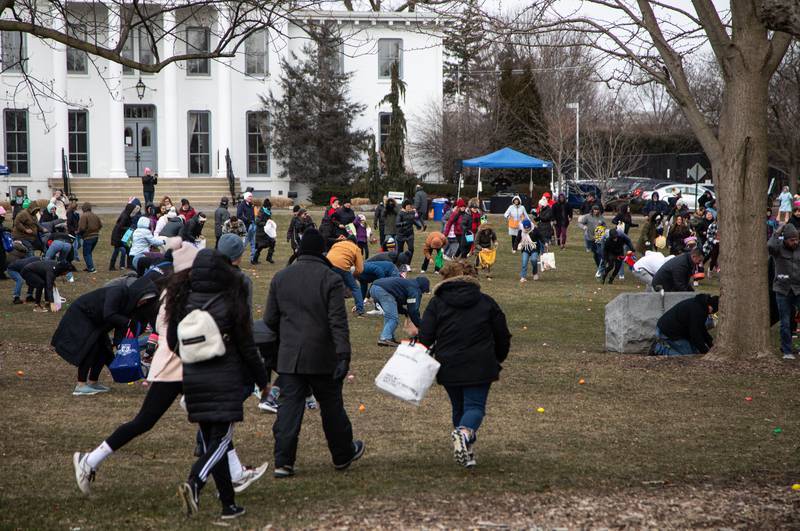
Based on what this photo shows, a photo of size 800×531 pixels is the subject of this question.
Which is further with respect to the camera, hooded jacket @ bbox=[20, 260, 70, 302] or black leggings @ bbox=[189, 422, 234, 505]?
hooded jacket @ bbox=[20, 260, 70, 302]

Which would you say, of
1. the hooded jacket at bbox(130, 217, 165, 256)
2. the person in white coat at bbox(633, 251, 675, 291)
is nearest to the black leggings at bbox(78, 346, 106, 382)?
the hooded jacket at bbox(130, 217, 165, 256)

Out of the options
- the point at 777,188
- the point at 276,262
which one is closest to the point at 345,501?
the point at 276,262

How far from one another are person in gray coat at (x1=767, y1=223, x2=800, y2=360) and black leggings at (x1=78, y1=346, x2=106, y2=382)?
840cm

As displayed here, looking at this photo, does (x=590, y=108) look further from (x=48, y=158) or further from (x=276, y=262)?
(x=276, y=262)

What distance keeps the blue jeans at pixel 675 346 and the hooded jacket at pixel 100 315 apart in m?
6.92

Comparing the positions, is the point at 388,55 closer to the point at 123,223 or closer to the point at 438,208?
the point at 438,208

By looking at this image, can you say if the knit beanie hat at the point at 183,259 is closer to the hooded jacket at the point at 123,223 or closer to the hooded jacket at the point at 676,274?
the hooded jacket at the point at 676,274

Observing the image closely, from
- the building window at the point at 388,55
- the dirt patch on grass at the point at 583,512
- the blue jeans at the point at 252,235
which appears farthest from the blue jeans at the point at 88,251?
the building window at the point at 388,55

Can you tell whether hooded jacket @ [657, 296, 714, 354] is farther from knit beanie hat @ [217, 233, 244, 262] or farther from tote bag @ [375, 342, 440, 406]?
knit beanie hat @ [217, 233, 244, 262]

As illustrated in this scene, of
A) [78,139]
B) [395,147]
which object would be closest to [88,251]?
[395,147]

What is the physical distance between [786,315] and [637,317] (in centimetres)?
191

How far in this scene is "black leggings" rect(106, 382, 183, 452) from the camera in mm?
6684

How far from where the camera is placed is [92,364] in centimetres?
1055

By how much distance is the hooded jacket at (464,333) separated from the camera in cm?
756
